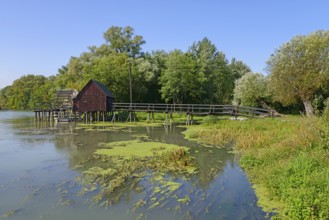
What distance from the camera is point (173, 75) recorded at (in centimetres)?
4456

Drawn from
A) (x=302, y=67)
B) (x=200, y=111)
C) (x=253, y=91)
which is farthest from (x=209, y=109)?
(x=253, y=91)

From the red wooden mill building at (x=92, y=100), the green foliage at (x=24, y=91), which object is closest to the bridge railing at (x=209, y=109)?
the red wooden mill building at (x=92, y=100)

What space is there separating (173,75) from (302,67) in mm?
18842

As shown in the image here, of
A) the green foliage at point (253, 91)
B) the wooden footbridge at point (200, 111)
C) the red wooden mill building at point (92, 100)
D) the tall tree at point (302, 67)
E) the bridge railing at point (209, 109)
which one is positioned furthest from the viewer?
the green foliage at point (253, 91)

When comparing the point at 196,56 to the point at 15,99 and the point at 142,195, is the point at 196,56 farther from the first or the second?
the point at 15,99

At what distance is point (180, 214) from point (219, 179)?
3739 millimetres

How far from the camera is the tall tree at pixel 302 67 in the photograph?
3105 cm

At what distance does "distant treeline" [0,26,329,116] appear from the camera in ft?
138

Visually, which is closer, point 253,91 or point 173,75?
point 253,91

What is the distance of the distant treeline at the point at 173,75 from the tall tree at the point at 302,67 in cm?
44

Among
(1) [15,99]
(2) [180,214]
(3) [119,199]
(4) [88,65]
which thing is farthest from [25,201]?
(1) [15,99]

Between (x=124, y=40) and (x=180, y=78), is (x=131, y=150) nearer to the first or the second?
(x=180, y=78)

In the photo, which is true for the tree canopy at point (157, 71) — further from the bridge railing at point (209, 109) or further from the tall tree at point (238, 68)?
the bridge railing at point (209, 109)

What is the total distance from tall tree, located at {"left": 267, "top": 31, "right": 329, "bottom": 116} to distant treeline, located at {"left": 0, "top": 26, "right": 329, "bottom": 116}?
440mm
